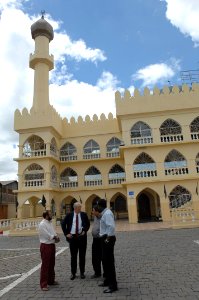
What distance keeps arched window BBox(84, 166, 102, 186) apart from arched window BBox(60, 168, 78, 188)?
3.45ft

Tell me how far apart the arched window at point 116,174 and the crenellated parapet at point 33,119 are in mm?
6746

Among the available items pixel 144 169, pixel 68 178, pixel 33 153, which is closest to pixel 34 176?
pixel 33 153

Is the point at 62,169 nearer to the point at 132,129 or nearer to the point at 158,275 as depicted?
the point at 132,129

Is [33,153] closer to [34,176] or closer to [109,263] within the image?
[34,176]

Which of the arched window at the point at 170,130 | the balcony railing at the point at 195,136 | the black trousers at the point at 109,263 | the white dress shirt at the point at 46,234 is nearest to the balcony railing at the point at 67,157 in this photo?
the arched window at the point at 170,130

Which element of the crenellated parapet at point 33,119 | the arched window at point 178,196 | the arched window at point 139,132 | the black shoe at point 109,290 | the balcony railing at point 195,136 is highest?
the crenellated parapet at point 33,119

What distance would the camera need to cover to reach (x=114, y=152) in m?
25.8

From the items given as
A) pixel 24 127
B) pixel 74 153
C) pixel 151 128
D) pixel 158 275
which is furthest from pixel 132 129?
pixel 158 275

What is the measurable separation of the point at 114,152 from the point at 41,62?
37.3 ft

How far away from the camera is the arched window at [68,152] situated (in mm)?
26250

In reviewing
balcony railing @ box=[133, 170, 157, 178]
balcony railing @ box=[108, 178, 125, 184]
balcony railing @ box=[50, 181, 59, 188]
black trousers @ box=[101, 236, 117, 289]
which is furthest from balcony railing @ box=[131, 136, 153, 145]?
black trousers @ box=[101, 236, 117, 289]

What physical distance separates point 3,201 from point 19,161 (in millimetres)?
10427

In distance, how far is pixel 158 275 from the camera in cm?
527

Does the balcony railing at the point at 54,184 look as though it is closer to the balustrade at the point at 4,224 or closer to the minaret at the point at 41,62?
the balustrade at the point at 4,224
